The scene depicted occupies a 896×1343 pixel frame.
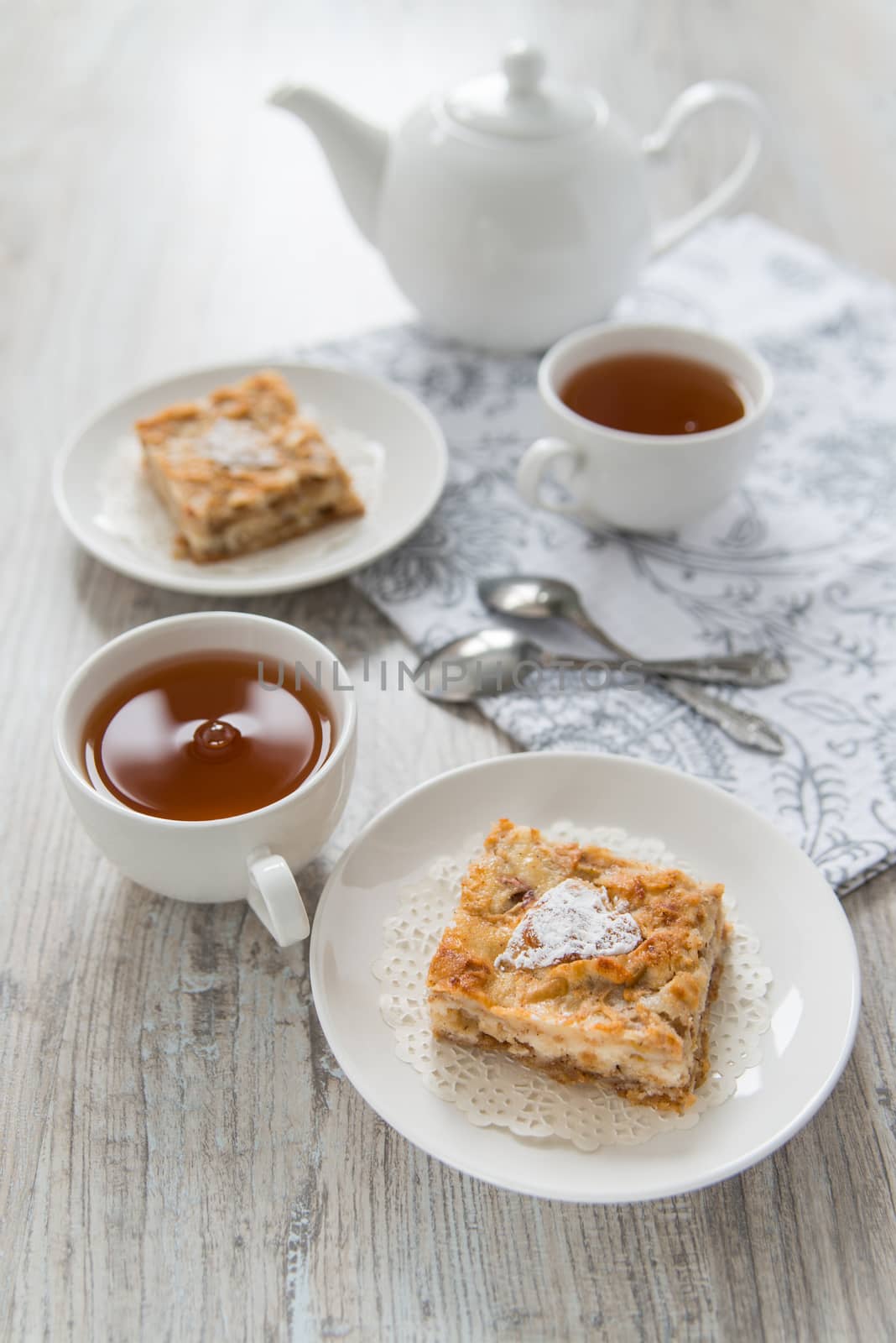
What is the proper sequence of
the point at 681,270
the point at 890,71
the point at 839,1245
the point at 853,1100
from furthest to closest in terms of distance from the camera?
the point at 890,71 < the point at 681,270 < the point at 853,1100 < the point at 839,1245

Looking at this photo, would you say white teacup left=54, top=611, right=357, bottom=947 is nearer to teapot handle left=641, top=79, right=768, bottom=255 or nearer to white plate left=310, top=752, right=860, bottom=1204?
white plate left=310, top=752, right=860, bottom=1204

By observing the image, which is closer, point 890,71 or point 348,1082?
point 348,1082

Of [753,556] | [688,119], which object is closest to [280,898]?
[753,556]

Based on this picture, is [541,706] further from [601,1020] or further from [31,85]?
[31,85]

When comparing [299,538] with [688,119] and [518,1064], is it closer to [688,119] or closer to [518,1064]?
[518,1064]

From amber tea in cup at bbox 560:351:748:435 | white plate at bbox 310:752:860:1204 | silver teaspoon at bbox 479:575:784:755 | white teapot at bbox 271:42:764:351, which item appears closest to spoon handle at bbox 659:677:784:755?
silver teaspoon at bbox 479:575:784:755

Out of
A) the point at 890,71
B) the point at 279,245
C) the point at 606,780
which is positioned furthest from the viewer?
the point at 890,71

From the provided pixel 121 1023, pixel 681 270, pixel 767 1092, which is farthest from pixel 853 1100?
pixel 681 270

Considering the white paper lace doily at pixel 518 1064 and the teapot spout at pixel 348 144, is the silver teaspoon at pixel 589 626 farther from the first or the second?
the teapot spout at pixel 348 144
